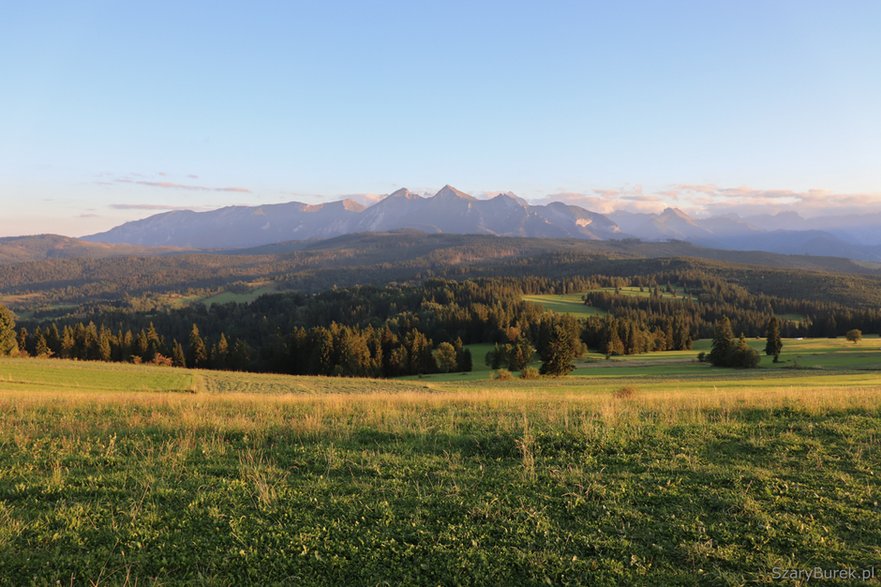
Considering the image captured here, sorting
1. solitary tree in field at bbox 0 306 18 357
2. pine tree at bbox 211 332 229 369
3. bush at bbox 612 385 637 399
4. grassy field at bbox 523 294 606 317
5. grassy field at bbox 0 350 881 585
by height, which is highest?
grassy field at bbox 0 350 881 585

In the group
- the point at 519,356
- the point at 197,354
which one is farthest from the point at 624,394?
the point at 197,354

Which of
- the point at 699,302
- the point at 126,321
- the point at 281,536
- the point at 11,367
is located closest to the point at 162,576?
the point at 281,536

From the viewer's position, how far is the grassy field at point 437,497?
5.69 metres

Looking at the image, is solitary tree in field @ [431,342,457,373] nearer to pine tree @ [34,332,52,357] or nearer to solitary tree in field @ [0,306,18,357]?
solitary tree in field @ [0,306,18,357]

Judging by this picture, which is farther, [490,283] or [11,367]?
[490,283]

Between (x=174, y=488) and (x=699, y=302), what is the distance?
20558 centimetres

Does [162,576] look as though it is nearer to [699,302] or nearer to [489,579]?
[489,579]

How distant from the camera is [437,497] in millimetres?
7457

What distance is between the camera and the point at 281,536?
625cm

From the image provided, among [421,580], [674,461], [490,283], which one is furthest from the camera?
[490,283]

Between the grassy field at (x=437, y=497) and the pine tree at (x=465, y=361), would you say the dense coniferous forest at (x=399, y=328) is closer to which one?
the pine tree at (x=465, y=361)

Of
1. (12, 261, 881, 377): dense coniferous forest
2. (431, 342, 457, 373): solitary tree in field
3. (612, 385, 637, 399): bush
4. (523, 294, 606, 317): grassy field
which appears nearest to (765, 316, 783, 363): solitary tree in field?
(12, 261, 881, 377): dense coniferous forest

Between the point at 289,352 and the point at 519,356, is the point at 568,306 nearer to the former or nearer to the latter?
the point at 519,356

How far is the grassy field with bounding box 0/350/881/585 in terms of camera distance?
5.69 meters
